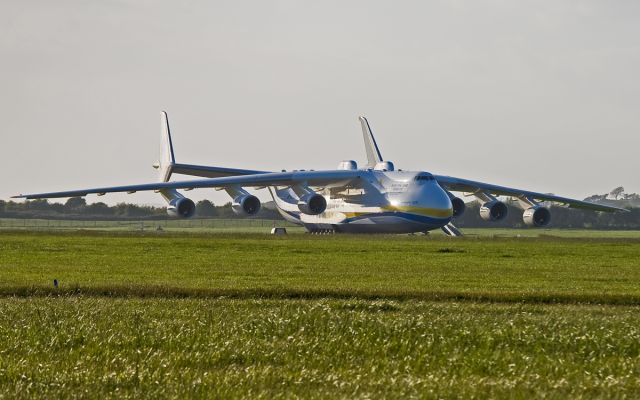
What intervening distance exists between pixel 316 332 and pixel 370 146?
70194 mm

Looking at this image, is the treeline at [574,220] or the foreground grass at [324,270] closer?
the foreground grass at [324,270]

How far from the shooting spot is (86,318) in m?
17.8

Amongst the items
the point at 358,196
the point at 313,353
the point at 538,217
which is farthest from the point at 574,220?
the point at 313,353

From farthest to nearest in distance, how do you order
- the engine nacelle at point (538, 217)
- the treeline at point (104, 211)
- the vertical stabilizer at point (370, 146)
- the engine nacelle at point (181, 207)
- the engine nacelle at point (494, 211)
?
the treeline at point (104, 211) < the vertical stabilizer at point (370, 146) < the engine nacelle at point (494, 211) < the engine nacelle at point (538, 217) < the engine nacelle at point (181, 207)

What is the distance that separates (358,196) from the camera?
71375 millimetres

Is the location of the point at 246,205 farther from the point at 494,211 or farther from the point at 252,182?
the point at 494,211

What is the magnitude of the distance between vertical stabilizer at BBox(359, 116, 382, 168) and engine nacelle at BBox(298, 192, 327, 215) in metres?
14.8

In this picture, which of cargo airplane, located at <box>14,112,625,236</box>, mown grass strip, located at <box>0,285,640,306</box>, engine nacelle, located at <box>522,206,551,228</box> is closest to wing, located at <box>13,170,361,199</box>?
cargo airplane, located at <box>14,112,625,236</box>

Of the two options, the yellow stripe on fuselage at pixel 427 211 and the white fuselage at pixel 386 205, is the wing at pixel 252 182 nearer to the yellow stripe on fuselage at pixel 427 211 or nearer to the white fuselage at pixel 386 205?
the white fuselage at pixel 386 205

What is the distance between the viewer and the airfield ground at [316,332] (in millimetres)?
11812

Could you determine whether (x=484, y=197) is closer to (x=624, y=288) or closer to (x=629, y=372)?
(x=624, y=288)

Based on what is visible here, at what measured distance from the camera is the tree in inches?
4358

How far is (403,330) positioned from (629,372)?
3.93 m

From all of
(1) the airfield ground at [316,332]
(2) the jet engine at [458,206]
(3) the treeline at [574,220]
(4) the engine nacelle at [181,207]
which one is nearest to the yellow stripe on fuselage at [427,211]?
(2) the jet engine at [458,206]
